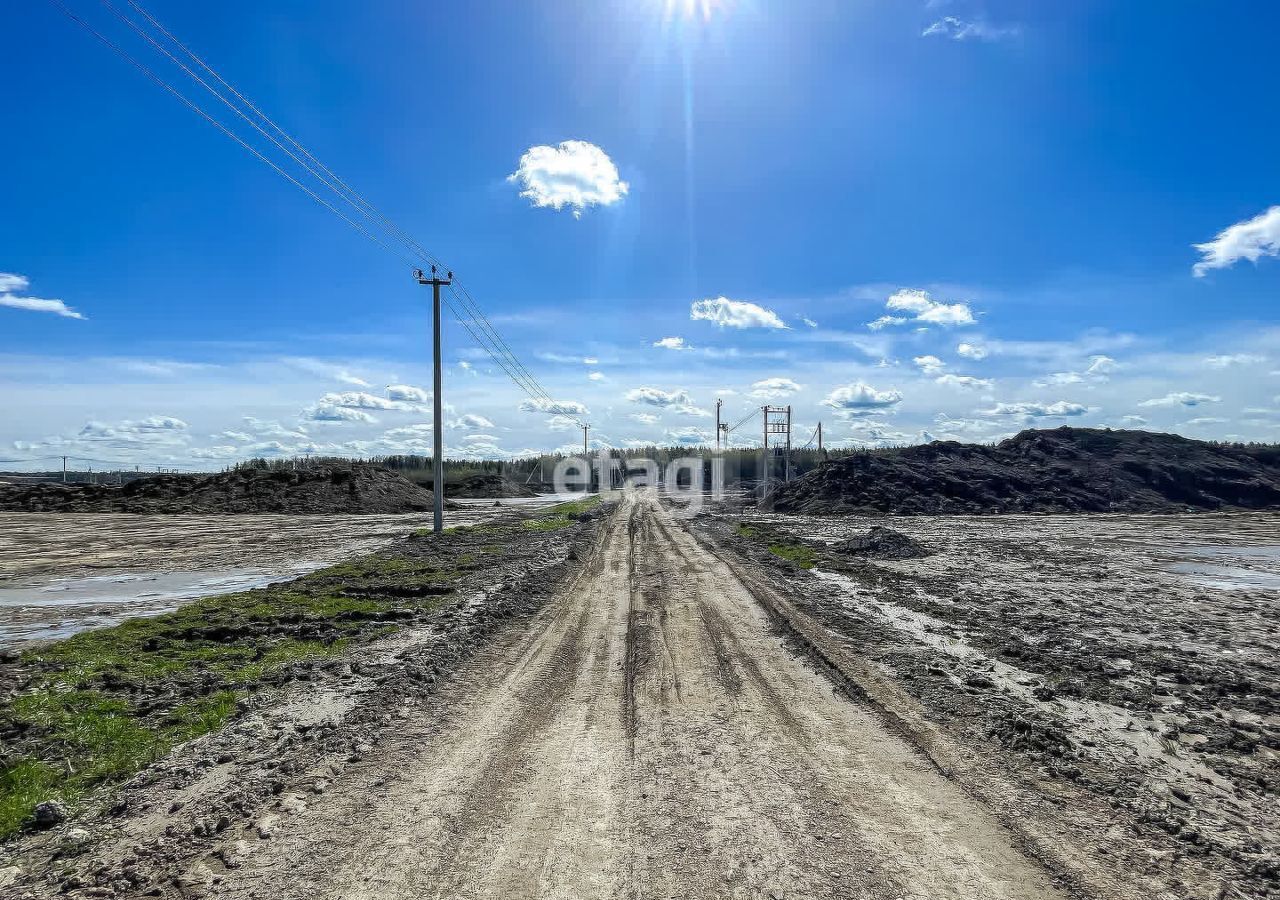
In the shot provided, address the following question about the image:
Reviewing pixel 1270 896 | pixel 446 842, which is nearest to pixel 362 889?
pixel 446 842

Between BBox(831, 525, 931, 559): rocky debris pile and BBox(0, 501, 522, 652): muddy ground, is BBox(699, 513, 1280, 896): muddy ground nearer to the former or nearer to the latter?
BBox(831, 525, 931, 559): rocky debris pile

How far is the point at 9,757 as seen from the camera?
5352mm

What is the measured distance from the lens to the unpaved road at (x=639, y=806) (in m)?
3.67

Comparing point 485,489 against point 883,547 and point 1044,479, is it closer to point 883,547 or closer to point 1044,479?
point 1044,479

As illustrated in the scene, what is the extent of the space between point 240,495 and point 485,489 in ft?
94.2

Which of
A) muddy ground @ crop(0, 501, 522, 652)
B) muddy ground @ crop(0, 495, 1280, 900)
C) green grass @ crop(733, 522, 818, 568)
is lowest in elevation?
muddy ground @ crop(0, 501, 522, 652)

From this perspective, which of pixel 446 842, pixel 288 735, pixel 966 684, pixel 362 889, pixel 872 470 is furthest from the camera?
pixel 872 470

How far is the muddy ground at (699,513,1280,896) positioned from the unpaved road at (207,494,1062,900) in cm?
108

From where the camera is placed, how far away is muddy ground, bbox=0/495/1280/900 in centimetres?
377

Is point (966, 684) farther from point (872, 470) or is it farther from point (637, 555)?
point (872, 470)

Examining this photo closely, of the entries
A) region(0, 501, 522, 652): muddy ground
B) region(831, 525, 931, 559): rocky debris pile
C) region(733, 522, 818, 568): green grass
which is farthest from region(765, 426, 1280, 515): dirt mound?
region(0, 501, 522, 652): muddy ground

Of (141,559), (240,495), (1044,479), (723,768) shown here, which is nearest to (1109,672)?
(723,768)

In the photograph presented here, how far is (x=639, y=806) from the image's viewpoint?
4.52 meters

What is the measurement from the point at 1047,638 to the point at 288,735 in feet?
35.5
